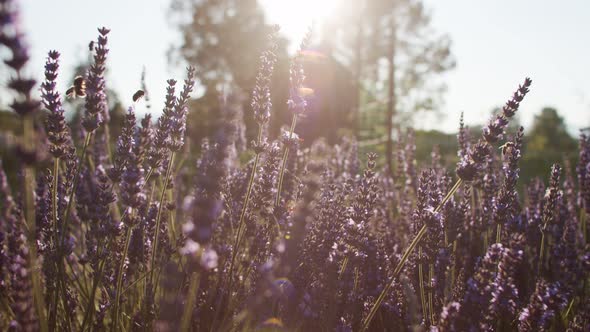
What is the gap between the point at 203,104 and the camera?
2644 centimetres

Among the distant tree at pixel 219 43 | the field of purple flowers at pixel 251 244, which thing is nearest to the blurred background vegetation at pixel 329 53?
the distant tree at pixel 219 43

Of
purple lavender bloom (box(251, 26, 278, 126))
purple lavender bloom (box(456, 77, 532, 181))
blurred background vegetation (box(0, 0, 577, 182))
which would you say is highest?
blurred background vegetation (box(0, 0, 577, 182))

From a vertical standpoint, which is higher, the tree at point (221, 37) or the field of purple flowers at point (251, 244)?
the tree at point (221, 37)

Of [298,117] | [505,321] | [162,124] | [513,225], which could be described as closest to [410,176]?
[513,225]

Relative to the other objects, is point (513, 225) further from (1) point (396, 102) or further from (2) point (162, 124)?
(1) point (396, 102)

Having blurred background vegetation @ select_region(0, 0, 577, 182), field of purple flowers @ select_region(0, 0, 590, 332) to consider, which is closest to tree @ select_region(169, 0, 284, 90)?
blurred background vegetation @ select_region(0, 0, 577, 182)

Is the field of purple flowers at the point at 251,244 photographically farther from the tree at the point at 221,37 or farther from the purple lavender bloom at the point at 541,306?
the tree at the point at 221,37

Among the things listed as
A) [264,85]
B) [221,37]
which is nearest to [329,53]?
[221,37]

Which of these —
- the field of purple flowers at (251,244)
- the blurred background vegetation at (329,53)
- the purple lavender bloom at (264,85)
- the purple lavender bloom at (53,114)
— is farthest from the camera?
the blurred background vegetation at (329,53)

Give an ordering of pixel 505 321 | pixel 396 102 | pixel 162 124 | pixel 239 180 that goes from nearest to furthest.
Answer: pixel 162 124 < pixel 505 321 < pixel 239 180 < pixel 396 102

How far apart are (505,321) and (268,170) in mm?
1528

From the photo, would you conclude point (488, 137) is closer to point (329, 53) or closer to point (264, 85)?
point (264, 85)

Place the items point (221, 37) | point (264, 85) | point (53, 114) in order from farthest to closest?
point (221, 37)
point (264, 85)
point (53, 114)

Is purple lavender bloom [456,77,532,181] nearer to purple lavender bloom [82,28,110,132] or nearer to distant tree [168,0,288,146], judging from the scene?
purple lavender bloom [82,28,110,132]
